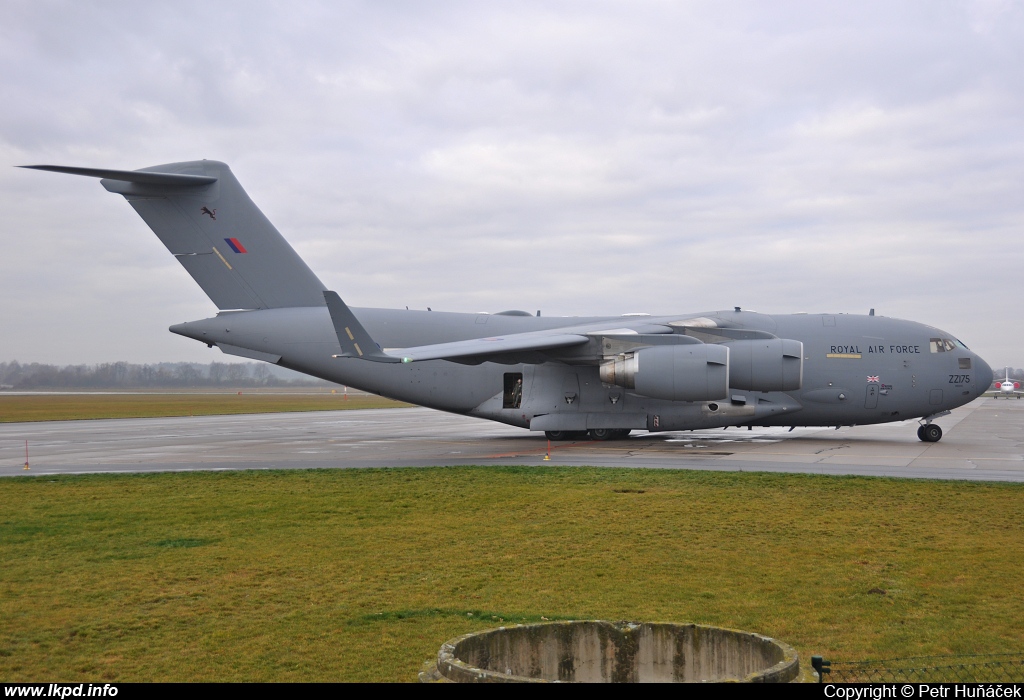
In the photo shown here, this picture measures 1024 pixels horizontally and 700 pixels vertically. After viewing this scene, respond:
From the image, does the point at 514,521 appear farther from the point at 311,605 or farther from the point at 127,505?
the point at 127,505

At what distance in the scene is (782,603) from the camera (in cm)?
630

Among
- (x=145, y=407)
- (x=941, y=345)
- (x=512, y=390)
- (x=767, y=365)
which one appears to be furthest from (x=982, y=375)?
(x=145, y=407)

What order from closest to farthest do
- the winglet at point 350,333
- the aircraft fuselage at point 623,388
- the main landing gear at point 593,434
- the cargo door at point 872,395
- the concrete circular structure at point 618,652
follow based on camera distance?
the concrete circular structure at point 618,652, the winglet at point 350,333, the aircraft fuselage at point 623,388, the cargo door at point 872,395, the main landing gear at point 593,434

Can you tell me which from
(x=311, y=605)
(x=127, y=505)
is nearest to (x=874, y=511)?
(x=311, y=605)

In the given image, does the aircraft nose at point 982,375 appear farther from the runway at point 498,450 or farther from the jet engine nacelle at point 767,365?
the jet engine nacelle at point 767,365

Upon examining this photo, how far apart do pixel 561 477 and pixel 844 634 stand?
8134 mm

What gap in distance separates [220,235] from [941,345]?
19018mm

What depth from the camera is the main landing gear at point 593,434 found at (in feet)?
71.1

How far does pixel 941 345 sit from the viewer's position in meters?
21.4

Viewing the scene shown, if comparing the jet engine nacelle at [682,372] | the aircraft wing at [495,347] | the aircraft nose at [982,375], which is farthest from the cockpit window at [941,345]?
the aircraft wing at [495,347]

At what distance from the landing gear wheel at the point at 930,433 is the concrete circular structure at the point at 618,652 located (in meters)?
20.0

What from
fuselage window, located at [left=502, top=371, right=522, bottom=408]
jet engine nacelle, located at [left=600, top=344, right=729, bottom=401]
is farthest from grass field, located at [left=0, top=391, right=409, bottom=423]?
jet engine nacelle, located at [left=600, top=344, right=729, bottom=401]

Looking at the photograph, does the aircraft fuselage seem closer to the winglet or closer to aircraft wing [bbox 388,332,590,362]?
aircraft wing [bbox 388,332,590,362]

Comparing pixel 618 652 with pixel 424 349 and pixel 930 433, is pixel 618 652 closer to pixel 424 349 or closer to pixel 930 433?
pixel 424 349
